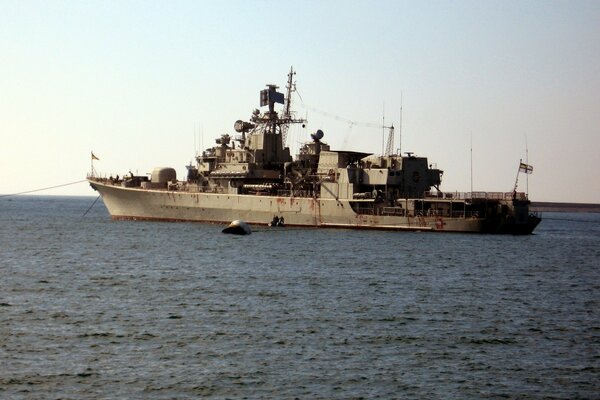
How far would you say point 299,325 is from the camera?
98.6 feet

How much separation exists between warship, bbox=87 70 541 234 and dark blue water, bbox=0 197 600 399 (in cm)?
1275

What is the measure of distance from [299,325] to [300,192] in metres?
48.3

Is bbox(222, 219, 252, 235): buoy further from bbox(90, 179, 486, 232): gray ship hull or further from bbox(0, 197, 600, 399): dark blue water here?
bbox(0, 197, 600, 399): dark blue water

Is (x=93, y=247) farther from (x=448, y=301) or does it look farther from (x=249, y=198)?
(x=448, y=301)

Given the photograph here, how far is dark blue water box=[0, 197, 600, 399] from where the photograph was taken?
72.9ft

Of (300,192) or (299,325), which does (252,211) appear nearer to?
(300,192)

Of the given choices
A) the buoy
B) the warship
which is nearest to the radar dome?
the warship

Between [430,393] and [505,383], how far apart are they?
8.09 ft

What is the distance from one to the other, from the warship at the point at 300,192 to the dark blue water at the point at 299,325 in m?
12.8

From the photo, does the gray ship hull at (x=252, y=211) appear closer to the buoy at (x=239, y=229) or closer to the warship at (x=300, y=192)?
the warship at (x=300, y=192)

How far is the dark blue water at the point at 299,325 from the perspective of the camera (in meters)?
22.2

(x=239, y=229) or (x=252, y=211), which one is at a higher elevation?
(x=252, y=211)

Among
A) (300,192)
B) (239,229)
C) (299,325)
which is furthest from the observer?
(300,192)

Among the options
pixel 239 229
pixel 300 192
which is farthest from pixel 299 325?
pixel 300 192
